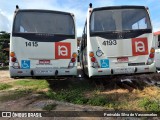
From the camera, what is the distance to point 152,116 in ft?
19.5

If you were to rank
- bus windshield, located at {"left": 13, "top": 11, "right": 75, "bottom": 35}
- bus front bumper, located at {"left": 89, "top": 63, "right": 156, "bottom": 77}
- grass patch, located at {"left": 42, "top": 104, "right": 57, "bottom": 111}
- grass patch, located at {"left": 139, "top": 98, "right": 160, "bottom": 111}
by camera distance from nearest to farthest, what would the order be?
1. grass patch, located at {"left": 139, "top": 98, "right": 160, "bottom": 111}
2. grass patch, located at {"left": 42, "top": 104, "right": 57, "bottom": 111}
3. bus front bumper, located at {"left": 89, "top": 63, "right": 156, "bottom": 77}
4. bus windshield, located at {"left": 13, "top": 11, "right": 75, "bottom": 35}

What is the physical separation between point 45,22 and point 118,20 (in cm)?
252

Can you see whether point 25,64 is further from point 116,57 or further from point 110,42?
point 116,57

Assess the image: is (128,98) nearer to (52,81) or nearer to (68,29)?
(68,29)

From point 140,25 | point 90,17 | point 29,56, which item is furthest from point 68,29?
point 140,25

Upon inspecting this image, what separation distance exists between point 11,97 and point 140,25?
190 inches

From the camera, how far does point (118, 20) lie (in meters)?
9.53

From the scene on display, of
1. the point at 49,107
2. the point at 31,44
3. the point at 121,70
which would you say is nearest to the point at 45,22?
the point at 31,44

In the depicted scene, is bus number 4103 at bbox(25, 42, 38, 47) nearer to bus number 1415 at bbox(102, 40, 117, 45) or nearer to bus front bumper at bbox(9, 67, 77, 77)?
bus front bumper at bbox(9, 67, 77, 77)

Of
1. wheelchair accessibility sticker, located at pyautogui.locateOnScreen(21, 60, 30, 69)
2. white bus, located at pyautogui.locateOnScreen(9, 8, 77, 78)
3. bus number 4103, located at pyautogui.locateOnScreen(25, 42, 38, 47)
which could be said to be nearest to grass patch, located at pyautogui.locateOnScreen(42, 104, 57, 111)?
white bus, located at pyautogui.locateOnScreen(9, 8, 77, 78)

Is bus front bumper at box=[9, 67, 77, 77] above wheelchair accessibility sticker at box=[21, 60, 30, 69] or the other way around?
the other way around

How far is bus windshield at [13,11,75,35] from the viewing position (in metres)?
9.49

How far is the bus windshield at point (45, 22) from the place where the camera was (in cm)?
949

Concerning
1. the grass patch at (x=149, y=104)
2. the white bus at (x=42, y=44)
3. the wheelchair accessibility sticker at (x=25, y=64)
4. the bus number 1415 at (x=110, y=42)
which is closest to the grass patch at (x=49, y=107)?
the grass patch at (x=149, y=104)
